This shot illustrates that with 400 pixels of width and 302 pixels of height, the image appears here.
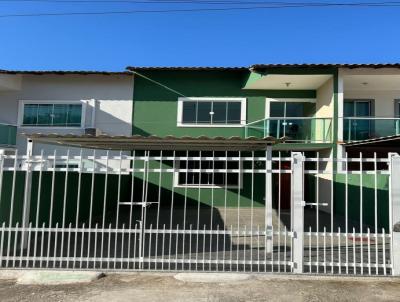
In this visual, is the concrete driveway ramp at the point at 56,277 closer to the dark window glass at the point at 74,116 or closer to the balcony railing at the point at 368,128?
the balcony railing at the point at 368,128

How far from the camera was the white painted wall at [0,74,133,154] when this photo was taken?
57.0 ft

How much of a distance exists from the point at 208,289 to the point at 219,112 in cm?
1261

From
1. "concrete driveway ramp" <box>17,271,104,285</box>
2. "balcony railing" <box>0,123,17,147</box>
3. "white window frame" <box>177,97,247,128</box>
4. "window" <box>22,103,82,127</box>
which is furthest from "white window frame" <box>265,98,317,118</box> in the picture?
"concrete driveway ramp" <box>17,271,104,285</box>

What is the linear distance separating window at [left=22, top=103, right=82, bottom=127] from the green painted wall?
2.85 meters

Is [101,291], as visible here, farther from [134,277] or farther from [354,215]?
A: [354,215]

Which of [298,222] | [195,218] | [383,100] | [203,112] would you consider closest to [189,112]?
[203,112]

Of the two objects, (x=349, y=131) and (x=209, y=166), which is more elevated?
(x=349, y=131)

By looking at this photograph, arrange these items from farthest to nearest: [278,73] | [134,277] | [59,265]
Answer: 1. [278,73]
2. [59,265]
3. [134,277]

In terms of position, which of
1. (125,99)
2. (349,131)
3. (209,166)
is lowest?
(209,166)

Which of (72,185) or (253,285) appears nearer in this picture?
(253,285)

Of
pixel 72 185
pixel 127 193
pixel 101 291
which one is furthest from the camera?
pixel 127 193

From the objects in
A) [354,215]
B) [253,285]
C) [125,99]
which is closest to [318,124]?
[354,215]

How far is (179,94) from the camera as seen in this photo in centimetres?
1753

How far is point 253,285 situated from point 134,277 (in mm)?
1897
